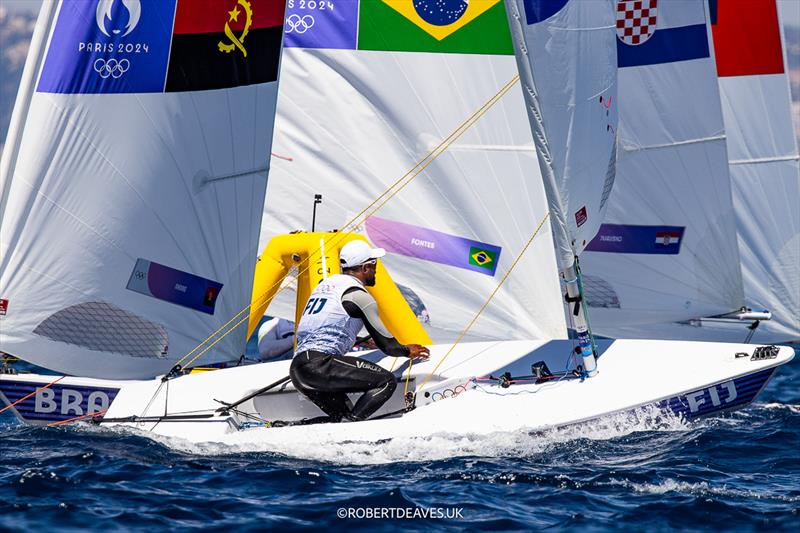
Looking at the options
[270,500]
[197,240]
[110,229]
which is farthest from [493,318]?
[270,500]

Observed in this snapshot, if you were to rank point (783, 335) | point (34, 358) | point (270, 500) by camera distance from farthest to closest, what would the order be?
point (783, 335)
point (34, 358)
point (270, 500)

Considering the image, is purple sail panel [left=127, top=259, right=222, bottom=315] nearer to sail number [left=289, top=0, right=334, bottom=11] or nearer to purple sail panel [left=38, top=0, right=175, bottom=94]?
purple sail panel [left=38, top=0, right=175, bottom=94]

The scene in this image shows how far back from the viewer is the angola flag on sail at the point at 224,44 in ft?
30.7

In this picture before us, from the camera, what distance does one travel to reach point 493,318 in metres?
10.3

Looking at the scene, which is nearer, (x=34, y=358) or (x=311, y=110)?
(x=34, y=358)

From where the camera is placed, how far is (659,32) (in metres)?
11.5

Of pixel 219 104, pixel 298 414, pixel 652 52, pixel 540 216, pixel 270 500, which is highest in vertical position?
pixel 652 52

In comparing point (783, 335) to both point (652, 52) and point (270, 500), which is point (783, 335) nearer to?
point (652, 52)

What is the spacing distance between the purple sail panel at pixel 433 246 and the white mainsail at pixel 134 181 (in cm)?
130

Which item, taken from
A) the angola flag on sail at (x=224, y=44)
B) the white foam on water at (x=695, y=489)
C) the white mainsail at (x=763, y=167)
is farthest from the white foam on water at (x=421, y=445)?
the white mainsail at (x=763, y=167)

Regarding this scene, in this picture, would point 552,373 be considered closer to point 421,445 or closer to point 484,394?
point 484,394

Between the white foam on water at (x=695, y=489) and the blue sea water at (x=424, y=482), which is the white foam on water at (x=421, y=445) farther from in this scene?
the white foam on water at (x=695, y=489)

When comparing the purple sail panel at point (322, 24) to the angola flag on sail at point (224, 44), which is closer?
the angola flag on sail at point (224, 44)

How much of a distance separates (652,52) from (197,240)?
4808 millimetres
